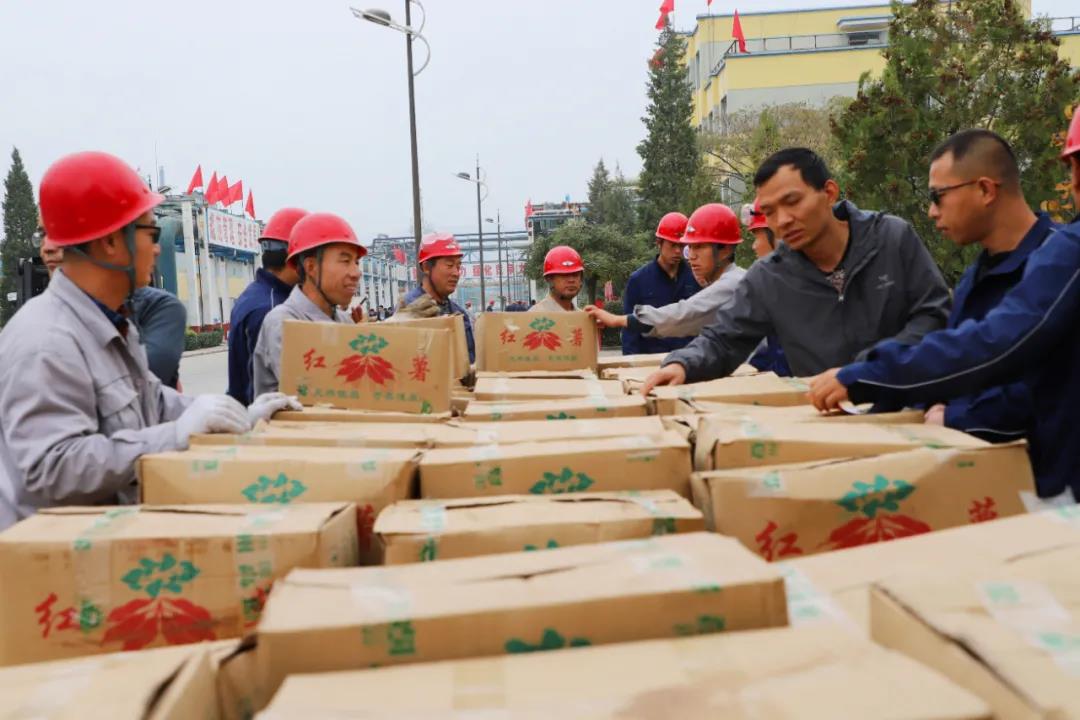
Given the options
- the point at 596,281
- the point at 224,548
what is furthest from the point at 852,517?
the point at 596,281

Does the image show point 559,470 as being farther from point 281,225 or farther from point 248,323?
point 281,225

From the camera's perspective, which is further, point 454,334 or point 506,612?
point 454,334

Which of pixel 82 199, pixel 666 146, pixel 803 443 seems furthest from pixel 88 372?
pixel 666 146

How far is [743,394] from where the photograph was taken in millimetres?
2545

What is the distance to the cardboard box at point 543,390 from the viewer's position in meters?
2.83

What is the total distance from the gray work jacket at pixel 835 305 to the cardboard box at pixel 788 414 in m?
0.72

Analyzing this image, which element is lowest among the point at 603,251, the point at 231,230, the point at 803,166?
the point at 803,166

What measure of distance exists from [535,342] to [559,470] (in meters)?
2.34

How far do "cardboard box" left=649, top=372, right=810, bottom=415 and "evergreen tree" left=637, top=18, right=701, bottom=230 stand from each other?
1464 inches

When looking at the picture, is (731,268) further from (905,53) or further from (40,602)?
(905,53)

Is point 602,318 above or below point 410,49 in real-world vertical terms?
below

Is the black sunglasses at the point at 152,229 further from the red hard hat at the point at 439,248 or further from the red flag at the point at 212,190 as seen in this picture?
the red flag at the point at 212,190

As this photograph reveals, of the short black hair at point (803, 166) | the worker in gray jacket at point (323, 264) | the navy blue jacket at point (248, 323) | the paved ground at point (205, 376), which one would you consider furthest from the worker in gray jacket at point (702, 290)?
the paved ground at point (205, 376)

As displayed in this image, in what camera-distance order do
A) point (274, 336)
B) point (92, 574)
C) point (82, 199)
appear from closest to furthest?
point (92, 574), point (82, 199), point (274, 336)
